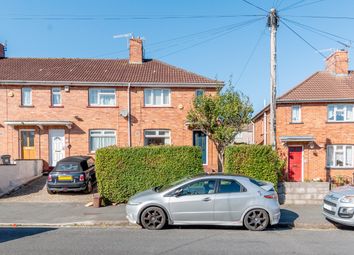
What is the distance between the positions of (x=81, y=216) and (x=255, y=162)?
6205 millimetres

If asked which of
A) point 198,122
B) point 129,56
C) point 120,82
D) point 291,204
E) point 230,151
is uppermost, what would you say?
point 129,56

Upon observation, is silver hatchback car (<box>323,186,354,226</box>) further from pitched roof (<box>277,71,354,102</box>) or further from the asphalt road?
pitched roof (<box>277,71,354,102</box>)

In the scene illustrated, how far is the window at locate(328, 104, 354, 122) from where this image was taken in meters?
16.7

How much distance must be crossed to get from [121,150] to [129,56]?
11.3m

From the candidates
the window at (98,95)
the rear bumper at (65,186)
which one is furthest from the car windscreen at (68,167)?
the window at (98,95)

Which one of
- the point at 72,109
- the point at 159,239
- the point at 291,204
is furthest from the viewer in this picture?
the point at 72,109

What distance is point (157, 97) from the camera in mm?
17453

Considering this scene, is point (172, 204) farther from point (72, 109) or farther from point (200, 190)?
point (72, 109)

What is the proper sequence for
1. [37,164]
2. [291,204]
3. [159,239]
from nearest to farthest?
[159,239]
[291,204]
[37,164]

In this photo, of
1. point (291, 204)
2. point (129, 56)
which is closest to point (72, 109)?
point (129, 56)

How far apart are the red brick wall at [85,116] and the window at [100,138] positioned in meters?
0.28

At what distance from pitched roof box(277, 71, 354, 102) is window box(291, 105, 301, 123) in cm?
55

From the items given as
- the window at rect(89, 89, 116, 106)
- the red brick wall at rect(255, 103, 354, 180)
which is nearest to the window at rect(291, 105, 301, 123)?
the red brick wall at rect(255, 103, 354, 180)

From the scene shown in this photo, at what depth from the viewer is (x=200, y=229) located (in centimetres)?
745
